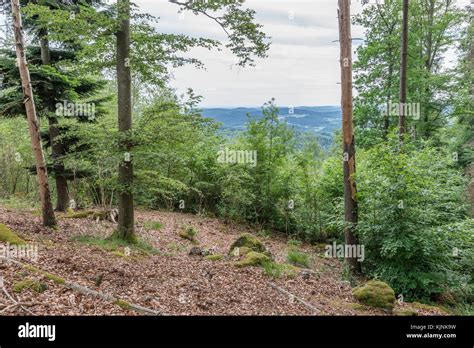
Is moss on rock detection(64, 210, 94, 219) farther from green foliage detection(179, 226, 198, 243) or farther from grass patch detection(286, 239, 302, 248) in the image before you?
grass patch detection(286, 239, 302, 248)

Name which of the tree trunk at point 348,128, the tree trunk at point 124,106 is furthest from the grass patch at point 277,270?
the tree trunk at point 124,106

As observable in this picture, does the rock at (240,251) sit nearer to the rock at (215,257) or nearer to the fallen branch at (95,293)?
the rock at (215,257)

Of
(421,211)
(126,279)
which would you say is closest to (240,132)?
(421,211)

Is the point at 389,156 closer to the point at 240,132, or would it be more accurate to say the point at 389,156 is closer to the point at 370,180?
the point at 370,180

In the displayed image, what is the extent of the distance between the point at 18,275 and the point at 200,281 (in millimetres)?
2701

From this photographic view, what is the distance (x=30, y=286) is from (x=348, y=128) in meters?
6.66

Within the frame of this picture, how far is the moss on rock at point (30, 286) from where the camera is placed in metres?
3.80

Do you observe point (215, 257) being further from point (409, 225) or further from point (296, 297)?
point (409, 225)

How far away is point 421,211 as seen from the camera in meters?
6.62

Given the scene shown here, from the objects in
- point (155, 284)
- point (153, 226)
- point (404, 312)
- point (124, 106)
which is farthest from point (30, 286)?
point (153, 226)

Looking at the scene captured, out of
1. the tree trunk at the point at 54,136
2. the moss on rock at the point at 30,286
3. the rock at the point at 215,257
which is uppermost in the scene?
the tree trunk at the point at 54,136

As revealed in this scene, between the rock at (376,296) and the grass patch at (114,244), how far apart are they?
4.45 m

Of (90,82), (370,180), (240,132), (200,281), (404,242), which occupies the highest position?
(90,82)
